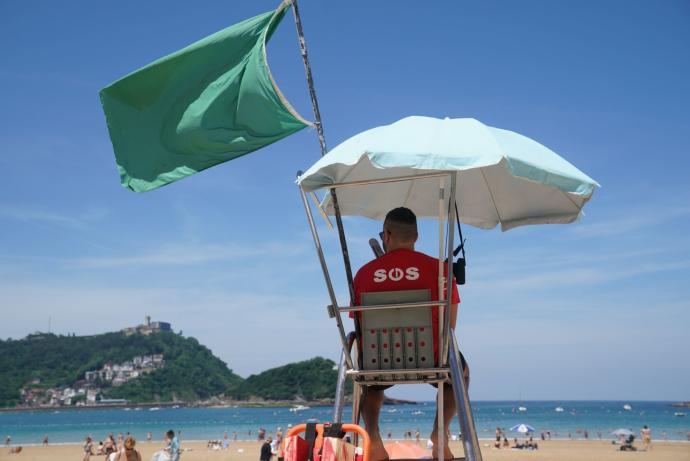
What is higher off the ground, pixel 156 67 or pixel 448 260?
pixel 156 67

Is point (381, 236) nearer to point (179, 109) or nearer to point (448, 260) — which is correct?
point (448, 260)

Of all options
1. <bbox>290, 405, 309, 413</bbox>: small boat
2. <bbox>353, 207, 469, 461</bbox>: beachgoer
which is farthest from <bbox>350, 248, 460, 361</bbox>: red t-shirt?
<bbox>290, 405, 309, 413</bbox>: small boat

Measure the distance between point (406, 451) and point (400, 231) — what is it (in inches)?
63.0

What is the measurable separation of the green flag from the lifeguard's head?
3.67ft

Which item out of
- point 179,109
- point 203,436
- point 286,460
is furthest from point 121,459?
point 203,436

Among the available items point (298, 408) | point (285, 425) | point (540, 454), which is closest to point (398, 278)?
point (540, 454)

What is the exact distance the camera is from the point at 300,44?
5477 millimetres

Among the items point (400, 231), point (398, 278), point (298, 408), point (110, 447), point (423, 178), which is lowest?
point (110, 447)

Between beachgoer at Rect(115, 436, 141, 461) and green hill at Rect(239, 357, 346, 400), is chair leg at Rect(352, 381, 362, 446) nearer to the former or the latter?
beachgoer at Rect(115, 436, 141, 461)

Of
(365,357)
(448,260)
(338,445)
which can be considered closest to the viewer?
(338,445)

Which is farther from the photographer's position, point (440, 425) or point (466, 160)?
point (440, 425)

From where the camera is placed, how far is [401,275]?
4.37 metres

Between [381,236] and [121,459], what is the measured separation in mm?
10928

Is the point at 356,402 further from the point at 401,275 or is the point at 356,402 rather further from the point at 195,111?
the point at 195,111
